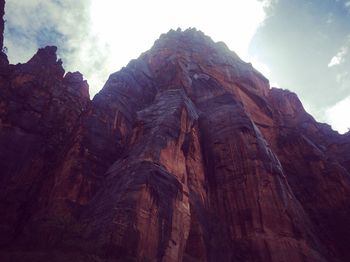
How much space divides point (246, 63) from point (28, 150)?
4247 centimetres

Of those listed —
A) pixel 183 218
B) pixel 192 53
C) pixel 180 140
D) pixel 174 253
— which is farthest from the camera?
pixel 192 53

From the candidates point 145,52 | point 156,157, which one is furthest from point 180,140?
point 145,52

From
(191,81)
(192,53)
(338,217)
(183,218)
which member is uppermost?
(192,53)

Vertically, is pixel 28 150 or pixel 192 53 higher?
pixel 192 53

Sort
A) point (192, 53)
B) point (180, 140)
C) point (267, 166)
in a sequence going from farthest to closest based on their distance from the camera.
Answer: point (192, 53) → point (267, 166) → point (180, 140)

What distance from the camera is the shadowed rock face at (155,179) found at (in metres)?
18.0

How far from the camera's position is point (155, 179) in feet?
65.6

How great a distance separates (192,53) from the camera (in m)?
54.6

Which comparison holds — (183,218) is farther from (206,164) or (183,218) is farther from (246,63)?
(246,63)

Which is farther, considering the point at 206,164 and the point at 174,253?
the point at 206,164

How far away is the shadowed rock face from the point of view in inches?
711

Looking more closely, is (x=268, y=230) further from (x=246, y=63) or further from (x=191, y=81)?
(x=246, y=63)

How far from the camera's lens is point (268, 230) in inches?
915

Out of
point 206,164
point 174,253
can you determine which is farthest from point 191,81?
point 174,253
